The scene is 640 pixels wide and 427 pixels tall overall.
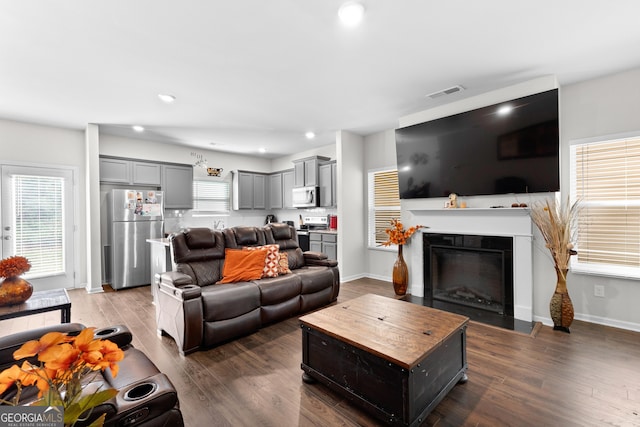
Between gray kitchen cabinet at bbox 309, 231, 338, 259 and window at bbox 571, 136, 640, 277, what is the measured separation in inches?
133

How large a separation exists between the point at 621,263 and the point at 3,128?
27.2ft

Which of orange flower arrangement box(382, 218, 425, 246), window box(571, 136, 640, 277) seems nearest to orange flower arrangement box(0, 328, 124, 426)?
orange flower arrangement box(382, 218, 425, 246)

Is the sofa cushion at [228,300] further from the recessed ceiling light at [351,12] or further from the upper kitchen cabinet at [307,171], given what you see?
the upper kitchen cabinet at [307,171]

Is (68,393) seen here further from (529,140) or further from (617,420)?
(529,140)

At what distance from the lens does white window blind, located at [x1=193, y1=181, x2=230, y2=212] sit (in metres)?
6.47

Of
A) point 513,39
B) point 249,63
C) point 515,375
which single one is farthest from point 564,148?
point 249,63

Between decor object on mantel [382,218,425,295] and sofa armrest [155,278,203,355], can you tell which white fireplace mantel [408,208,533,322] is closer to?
decor object on mantel [382,218,425,295]

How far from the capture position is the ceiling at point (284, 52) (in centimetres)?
212

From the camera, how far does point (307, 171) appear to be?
6.10 m

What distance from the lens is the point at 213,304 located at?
8.92 ft

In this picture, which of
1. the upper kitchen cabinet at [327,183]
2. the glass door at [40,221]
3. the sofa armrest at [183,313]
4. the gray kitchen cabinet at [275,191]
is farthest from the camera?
the gray kitchen cabinet at [275,191]

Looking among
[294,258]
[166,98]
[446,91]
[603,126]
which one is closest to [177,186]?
[166,98]

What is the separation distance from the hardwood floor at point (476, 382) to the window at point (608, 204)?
712mm

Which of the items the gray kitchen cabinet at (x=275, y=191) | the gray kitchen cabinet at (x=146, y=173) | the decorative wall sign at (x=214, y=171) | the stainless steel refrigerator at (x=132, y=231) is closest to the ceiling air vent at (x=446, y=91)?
the gray kitchen cabinet at (x=275, y=191)
